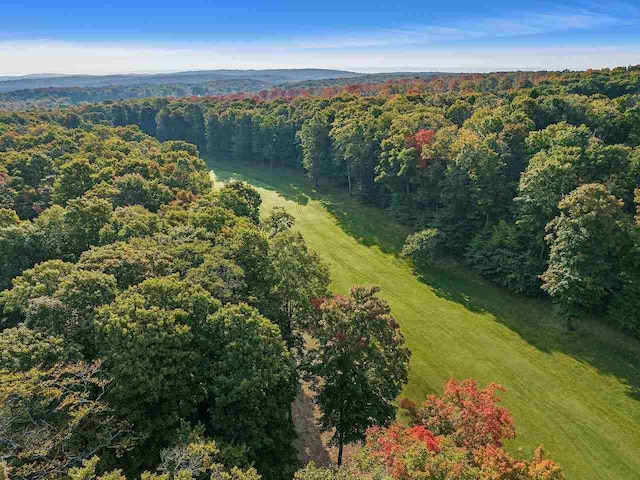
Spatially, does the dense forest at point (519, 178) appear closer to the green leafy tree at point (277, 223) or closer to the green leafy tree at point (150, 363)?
the green leafy tree at point (277, 223)

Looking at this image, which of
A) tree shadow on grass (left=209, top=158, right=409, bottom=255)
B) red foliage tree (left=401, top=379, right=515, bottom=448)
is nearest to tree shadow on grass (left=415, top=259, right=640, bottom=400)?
tree shadow on grass (left=209, top=158, right=409, bottom=255)

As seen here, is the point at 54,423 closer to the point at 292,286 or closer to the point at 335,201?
the point at 292,286

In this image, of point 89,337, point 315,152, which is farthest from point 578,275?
point 315,152

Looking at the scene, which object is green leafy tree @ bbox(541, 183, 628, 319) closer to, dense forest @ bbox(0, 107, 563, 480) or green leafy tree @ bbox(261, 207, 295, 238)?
dense forest @ bbox(0, 107, 563, 480)

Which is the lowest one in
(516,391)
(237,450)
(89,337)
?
(516,391)

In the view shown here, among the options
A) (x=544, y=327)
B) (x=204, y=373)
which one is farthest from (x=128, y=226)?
(x=544, y=327)

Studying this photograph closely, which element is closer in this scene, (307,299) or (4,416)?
(4,416)

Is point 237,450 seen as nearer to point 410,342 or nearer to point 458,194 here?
point 410,342
